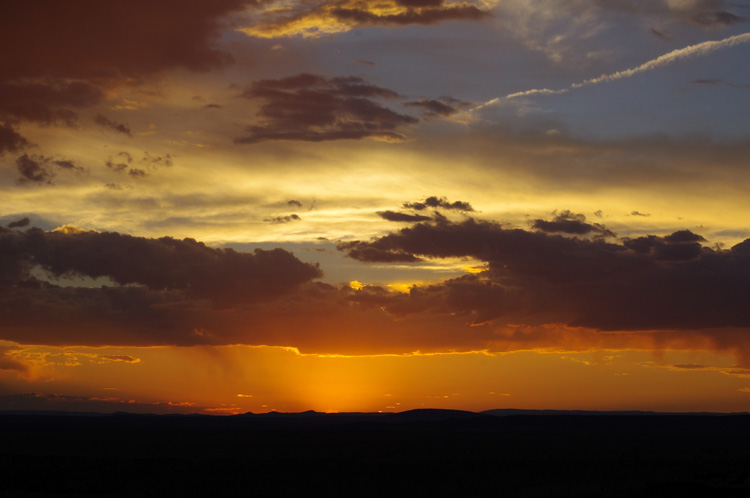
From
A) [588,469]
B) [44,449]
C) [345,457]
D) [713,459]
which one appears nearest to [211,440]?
[44,449]

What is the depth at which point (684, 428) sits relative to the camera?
172 meters

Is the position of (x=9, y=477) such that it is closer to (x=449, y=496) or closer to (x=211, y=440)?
(x=449, y=496)

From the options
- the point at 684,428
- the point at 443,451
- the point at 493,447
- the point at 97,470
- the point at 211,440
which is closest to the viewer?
the point at 97,470

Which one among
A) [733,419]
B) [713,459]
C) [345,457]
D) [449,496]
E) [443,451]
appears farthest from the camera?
[733,419]

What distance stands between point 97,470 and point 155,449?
29.8 meters

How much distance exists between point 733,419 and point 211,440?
135 metres

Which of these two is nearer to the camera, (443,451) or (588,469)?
(588,469)

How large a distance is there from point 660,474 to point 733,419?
142265 millimetres

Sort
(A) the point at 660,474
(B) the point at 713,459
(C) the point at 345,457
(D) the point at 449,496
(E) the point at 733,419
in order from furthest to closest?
(E) the point at 733,419 → (C) the point at 345,457 → (B) the point at 713,459 → (A) the point at 660,474 → (D) the point at 449,496

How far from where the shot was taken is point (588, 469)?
70.5 meters

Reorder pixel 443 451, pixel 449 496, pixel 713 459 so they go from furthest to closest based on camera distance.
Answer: pixel 443 451
pixel 713 459
pixel 449 496

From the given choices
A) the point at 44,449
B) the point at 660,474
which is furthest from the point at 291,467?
the point at 44,449

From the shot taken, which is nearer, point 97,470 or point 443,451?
point 97,470

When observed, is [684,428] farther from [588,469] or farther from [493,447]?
[588,469]
